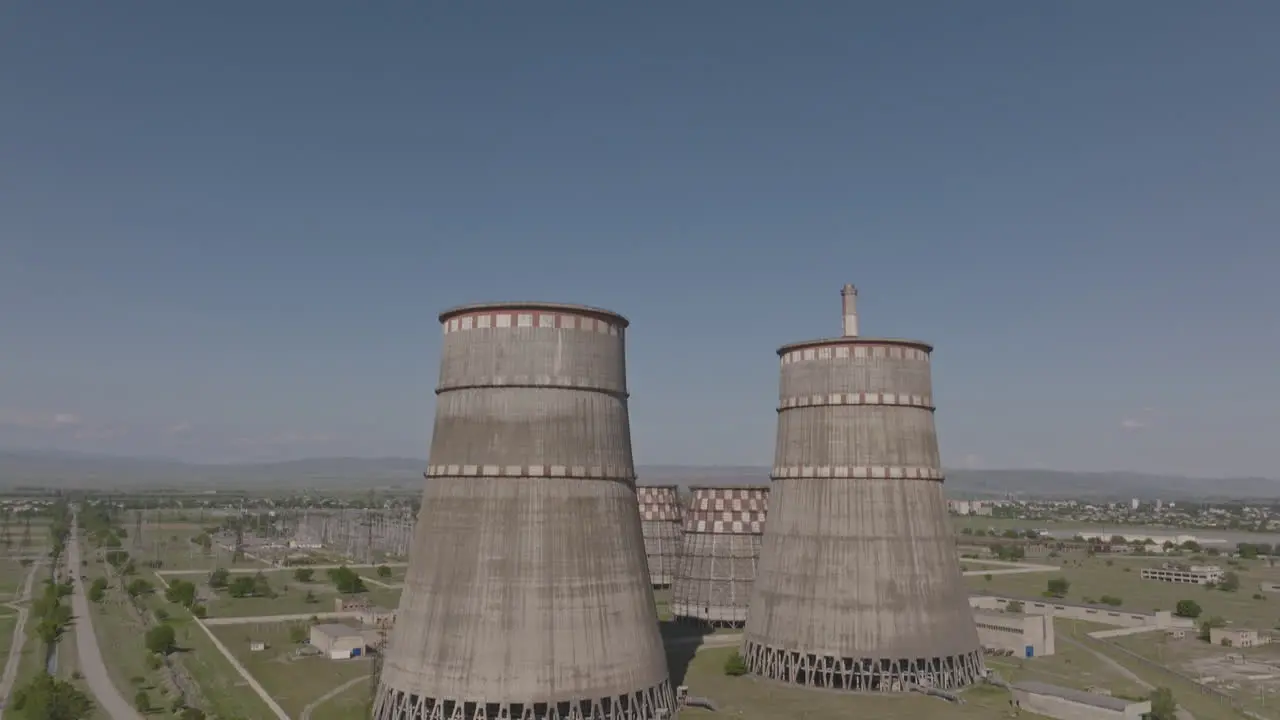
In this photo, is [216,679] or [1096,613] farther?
[1096,613]

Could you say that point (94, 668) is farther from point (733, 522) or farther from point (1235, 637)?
point (1235, 637)

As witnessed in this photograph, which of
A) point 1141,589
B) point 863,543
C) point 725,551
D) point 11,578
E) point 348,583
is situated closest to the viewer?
point 863,543

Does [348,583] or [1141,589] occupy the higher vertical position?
[348,583]

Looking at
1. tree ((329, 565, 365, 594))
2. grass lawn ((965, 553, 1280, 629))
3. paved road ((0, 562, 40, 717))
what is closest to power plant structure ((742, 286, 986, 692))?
paved road ((0, 562, 40, 717))

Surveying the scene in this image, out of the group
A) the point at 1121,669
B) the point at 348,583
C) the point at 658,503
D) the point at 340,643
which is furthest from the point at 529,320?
the point at 348,583

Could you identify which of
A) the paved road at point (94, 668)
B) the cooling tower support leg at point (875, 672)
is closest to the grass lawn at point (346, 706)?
the paved road at point (94, 668)

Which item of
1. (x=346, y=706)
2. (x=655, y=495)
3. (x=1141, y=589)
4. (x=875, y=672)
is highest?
(x=655, y=495)

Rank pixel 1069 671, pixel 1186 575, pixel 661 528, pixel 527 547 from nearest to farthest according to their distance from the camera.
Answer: pixel 527 547
pixel 1069 671
pixel 661 528
pixel 1186 575
